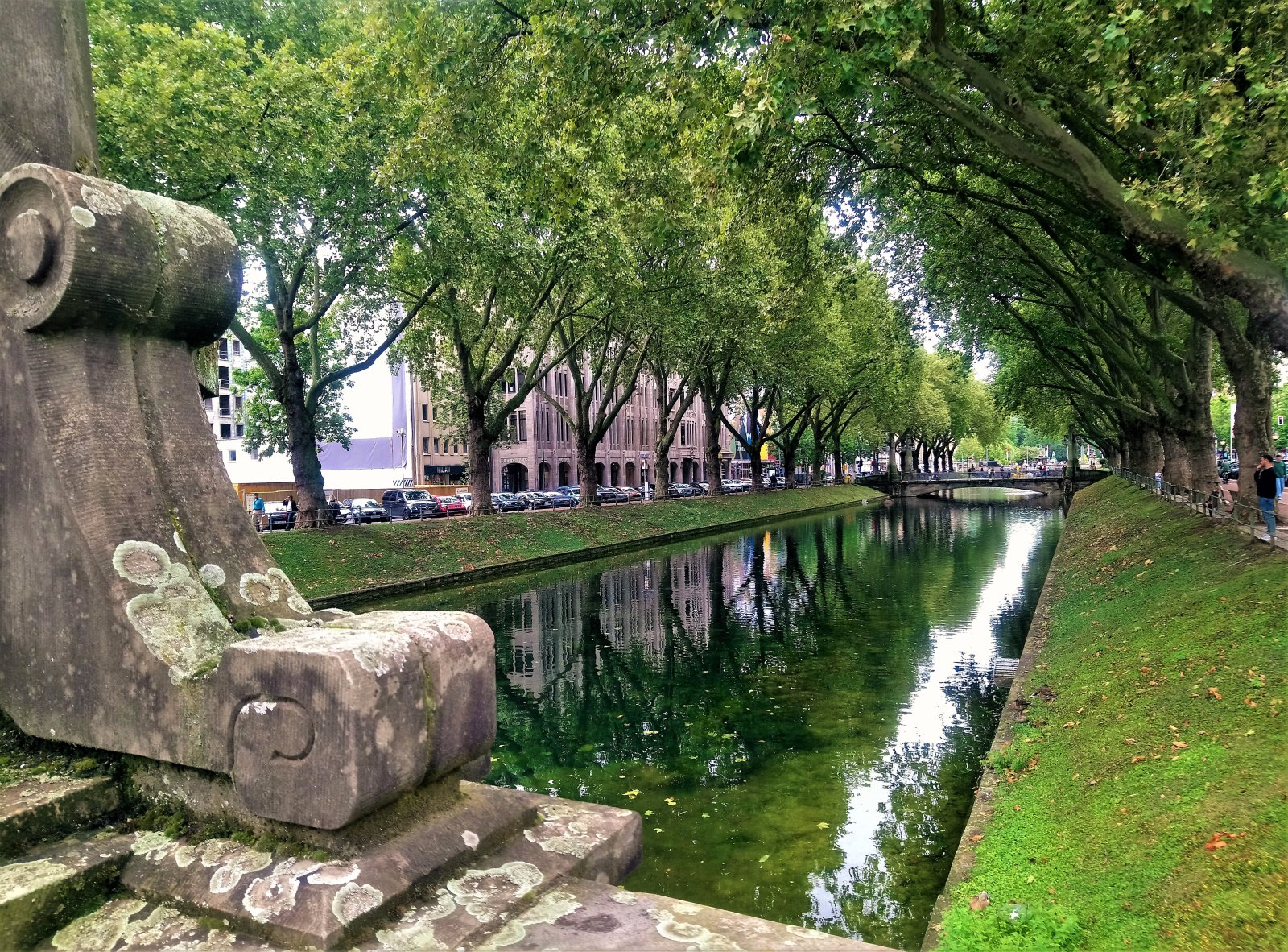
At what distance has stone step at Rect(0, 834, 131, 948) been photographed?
2730 mm

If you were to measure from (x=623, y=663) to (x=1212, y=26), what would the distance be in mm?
11411

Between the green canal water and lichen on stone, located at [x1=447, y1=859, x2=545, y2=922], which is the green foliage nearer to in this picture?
the green canal water

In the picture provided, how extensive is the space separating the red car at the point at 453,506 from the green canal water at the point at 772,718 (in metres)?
23.4

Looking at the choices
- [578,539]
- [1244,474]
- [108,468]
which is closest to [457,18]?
[108,468]

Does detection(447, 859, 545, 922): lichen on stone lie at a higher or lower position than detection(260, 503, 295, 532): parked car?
higher

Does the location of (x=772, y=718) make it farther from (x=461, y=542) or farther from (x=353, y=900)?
(x=461, y=542)

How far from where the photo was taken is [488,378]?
28.3m

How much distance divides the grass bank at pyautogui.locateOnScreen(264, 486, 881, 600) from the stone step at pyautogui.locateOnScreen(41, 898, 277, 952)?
10.7 metres

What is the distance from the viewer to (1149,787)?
19.0ft

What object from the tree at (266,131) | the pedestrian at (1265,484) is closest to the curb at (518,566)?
the tree at (266,131)

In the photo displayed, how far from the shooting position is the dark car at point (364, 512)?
39.8 metres

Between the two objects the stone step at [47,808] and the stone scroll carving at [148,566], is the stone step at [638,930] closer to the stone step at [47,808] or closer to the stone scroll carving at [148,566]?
the stone scroll carving at [148,566]

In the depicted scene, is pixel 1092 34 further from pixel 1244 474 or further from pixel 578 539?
pixel 578 539

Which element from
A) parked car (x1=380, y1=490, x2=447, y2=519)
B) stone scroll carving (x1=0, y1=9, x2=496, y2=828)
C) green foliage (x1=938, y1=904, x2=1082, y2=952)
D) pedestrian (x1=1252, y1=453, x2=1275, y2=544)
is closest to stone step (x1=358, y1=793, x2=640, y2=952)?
stone scroll carving (x1=0, y1=9, x2=496, y2=828)
